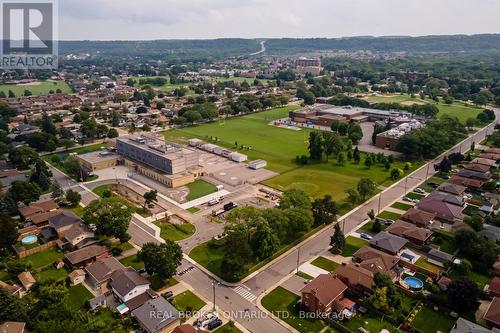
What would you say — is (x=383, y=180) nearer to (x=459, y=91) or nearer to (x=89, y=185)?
(x=89, y=185)

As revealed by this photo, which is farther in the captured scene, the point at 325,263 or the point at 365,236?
the point at 365,236

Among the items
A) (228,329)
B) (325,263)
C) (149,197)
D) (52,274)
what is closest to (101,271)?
(52,274)

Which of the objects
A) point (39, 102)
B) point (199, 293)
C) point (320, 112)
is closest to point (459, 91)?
point (320, 112)

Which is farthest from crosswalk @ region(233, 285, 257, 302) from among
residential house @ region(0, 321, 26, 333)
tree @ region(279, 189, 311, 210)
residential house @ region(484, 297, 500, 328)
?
residential house @ region(484, 297, 500, 328)

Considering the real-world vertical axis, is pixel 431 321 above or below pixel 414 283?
below

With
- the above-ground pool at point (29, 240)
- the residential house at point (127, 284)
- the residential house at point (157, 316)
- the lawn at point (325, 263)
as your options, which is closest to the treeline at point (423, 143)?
the lawn at point (325, 263)

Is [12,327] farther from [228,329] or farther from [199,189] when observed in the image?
[199,189]
